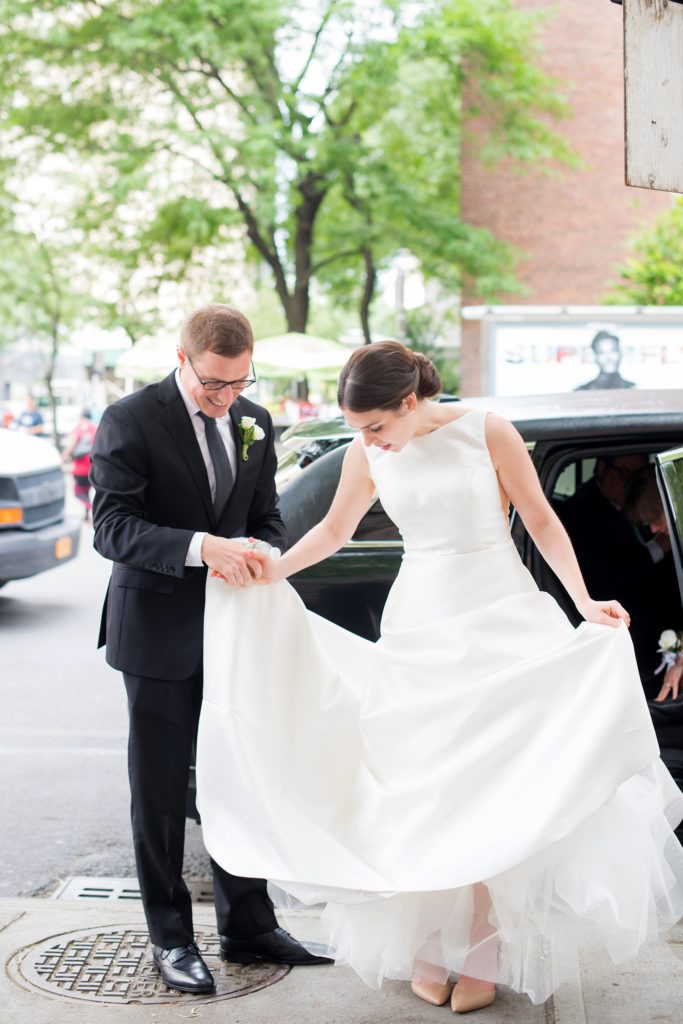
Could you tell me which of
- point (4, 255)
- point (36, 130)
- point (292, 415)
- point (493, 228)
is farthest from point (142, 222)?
point (4, 255)

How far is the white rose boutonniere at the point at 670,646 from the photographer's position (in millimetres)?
4594

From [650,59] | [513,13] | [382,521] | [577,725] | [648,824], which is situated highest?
[513,13]

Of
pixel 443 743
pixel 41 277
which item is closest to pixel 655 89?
pixel 443 743

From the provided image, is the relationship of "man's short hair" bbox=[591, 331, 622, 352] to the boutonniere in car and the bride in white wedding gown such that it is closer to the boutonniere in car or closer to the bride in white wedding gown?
the bride in white wedding gown

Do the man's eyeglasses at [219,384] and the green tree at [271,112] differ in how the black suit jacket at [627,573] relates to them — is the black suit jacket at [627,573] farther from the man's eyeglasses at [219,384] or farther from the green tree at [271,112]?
the green tree at [271,112]

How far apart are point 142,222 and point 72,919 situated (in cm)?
2294

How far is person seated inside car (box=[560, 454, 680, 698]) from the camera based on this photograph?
5000 millimetres

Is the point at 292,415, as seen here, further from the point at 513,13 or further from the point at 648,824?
the point at 648,824

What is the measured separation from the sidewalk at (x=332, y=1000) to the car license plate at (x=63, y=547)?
20.7 ft

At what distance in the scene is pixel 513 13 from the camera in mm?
23562

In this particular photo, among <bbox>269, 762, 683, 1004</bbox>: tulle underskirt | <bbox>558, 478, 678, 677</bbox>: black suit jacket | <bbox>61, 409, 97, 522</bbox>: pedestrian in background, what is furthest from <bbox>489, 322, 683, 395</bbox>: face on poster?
<bbox>269, 762, 683, 1004</bbox>: tulle underskirt

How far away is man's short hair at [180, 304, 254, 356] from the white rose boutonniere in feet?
7.25

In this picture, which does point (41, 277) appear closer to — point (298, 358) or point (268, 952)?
point (298, 358)

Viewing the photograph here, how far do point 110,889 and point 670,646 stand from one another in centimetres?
240
